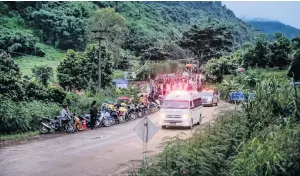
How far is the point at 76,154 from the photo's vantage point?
16.7 metres

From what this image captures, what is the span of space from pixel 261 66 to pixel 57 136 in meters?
40.1

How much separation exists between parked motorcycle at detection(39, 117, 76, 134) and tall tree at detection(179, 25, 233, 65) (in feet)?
155

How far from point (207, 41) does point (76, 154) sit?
5324cm

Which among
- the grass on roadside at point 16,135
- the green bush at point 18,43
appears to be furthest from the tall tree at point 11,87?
the green bush at point 18,43

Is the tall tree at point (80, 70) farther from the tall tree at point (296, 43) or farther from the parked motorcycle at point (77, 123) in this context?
the tall tree at point (296, 43)

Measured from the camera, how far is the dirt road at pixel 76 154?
13781 millimetres

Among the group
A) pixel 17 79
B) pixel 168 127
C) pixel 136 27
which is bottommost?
pixel 168 127

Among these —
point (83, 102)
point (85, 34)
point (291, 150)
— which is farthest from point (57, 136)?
point (85, 34)

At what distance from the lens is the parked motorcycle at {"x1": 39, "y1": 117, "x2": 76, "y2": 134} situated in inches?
854

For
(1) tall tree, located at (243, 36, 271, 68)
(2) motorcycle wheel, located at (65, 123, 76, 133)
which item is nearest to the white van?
(2) motorcycle wheel, located at (65, 123, 76, 133)

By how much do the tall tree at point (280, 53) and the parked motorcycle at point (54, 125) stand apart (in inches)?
1432

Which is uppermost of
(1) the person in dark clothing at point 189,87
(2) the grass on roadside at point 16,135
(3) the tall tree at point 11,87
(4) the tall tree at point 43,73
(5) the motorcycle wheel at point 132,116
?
(3) the tall tree at point 11,87

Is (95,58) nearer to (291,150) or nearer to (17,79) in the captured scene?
(17,79)

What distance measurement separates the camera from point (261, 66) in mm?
55531
